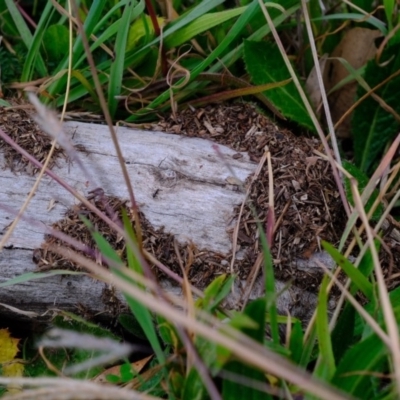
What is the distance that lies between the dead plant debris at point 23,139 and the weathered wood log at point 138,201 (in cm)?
3

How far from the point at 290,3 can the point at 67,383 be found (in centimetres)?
131

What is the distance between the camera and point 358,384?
3.15 ft

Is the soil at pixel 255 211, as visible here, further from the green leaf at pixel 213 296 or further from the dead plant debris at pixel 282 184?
the green leaf at pixel 213 296

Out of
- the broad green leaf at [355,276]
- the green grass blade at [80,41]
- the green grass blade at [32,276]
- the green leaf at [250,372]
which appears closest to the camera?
the green leaf at [250,372]

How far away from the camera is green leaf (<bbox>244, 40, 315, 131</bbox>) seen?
5.40ft

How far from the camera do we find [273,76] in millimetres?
1695

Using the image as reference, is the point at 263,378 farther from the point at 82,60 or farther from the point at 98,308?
the point at 82,60

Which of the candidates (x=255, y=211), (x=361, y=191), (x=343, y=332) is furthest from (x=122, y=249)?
(x=361, y=191)

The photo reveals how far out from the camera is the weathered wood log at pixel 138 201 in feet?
4.37

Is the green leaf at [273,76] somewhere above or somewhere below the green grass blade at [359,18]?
below

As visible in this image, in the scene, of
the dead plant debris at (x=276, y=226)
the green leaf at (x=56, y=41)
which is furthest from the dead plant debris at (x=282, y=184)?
the green leaf at (x=56, y=41)

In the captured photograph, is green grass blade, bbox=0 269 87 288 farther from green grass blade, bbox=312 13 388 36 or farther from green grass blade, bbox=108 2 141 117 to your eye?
green grass blade, bbox=312 13 388 36

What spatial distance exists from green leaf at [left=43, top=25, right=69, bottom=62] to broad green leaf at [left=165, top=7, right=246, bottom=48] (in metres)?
0.31

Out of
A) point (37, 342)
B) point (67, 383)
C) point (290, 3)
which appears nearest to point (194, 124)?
point (290, 3)
